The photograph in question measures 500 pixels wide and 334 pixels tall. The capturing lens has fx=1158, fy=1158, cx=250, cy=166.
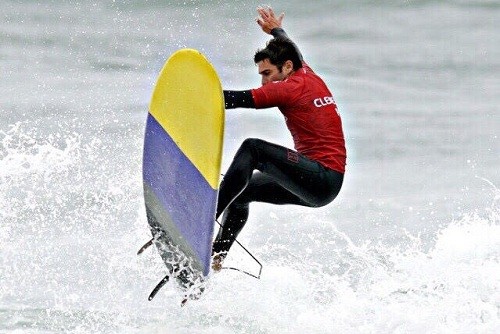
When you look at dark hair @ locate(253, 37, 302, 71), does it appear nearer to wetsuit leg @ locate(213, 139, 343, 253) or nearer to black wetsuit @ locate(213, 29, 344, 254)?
black wetsuit @ locate(213, 29, 344, 254)

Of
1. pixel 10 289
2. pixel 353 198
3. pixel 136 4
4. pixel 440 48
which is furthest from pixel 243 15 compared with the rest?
pixel 10 289

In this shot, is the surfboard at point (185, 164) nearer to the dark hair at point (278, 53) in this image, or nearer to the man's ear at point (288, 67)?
the dark hair at point (278, 53)

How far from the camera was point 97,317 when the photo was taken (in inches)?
265

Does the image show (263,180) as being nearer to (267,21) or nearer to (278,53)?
(278,53)

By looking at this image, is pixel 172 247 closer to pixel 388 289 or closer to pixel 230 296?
pixel 230 296

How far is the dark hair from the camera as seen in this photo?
6.31m

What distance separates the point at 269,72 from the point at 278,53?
0.11m

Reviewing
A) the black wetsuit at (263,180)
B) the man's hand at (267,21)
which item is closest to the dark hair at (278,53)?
the black wetsuit at (263,180)

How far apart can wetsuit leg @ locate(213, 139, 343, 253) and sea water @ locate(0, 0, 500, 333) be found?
0.40 meters

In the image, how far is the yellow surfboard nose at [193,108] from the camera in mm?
5973

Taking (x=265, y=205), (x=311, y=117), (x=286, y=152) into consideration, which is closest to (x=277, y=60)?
(x=311, y=117)

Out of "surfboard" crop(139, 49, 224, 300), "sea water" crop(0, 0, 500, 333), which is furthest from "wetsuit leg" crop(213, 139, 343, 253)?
"sea water" crop(0, 0, 500, 333)

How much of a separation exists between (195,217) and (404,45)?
9697 millimetres

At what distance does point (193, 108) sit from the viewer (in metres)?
6.15
